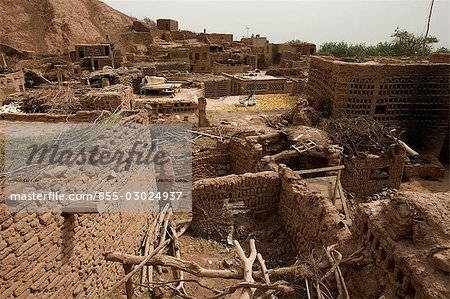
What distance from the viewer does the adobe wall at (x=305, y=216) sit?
16.8ft

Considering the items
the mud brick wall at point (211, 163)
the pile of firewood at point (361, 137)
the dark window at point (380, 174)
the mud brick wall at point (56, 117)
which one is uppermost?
the mud brick wall at point (56, 117)

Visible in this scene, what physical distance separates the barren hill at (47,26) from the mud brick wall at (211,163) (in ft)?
117

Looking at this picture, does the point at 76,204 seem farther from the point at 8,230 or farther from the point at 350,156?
the point at 350,156

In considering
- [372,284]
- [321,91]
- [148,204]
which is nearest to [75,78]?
[321,91]

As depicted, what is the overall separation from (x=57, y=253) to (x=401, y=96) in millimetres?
16811

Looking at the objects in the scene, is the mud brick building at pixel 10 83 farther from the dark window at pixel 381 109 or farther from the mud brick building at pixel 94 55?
the dark window at pixel 381 109

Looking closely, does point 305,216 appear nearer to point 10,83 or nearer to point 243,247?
point 243,247

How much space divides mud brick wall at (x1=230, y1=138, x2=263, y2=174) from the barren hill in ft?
119

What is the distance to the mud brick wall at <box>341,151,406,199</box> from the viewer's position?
11633mm

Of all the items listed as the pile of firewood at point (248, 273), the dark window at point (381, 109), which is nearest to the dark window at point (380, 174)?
the dark window at point (381, 109)

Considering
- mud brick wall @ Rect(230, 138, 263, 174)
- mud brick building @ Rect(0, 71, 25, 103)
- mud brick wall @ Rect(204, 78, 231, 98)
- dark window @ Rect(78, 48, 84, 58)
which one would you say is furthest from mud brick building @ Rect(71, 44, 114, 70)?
mud brick wall @ Rect(230, 138, 263, 174)

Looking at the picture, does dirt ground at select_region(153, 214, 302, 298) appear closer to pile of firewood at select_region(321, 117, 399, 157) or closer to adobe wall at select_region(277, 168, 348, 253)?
adobe wall at select_region(277, 168, 348, 253)

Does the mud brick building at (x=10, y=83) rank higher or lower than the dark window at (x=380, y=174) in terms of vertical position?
higher

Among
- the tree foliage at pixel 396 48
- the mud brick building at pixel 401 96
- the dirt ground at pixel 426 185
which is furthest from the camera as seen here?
the tree foliage at pixel 396 48
